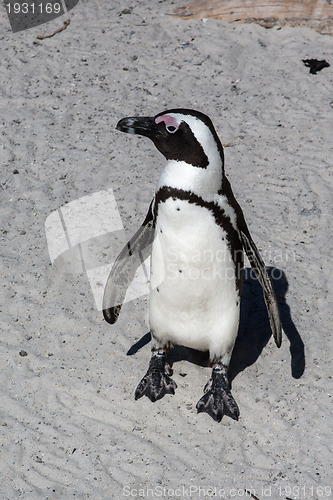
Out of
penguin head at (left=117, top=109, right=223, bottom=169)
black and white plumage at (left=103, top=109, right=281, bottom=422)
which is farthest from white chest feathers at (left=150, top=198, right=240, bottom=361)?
penguin head at (left=117, top=109, right=223, bottom=169)

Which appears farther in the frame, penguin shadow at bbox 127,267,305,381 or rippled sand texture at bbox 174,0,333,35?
rippled sand texture at bbox 174,0,333,35

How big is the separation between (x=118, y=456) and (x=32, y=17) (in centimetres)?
540

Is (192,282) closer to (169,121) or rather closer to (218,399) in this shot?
(218,399)

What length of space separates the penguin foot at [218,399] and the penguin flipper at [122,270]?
0.66 m

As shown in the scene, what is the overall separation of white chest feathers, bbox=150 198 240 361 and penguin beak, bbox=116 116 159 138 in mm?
334

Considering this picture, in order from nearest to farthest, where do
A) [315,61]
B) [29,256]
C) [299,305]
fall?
[299,305] < [29,256] < [315,61]

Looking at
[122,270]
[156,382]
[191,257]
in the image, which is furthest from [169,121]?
[156,382]

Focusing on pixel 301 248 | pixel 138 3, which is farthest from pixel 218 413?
pixel 138 3

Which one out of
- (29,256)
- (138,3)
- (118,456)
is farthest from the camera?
(138,3)

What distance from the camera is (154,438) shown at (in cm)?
361

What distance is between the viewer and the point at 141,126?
3.36m

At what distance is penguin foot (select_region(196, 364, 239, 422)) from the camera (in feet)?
12.1

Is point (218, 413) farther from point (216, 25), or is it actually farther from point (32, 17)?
point (32, 17)

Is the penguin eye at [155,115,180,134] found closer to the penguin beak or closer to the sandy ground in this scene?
the penguin beak
